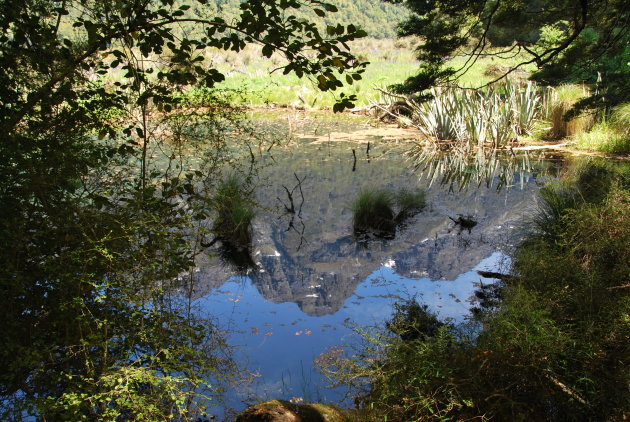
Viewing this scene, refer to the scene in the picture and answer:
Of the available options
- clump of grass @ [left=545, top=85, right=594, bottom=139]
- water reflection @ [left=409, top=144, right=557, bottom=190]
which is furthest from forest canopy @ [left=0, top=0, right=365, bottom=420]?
clump of grass @ [left=545, top=85, right=594, bottom=139]

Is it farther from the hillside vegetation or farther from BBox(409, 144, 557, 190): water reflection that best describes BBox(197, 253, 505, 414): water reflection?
the hillside vegetation

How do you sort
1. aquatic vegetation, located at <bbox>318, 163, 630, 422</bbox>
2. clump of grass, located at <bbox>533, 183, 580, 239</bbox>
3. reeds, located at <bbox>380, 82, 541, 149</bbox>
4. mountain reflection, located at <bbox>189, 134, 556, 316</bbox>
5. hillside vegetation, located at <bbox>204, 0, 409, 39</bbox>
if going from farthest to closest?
hillside vegetation, located at <bbox>204, 0, 409, 39</bbox>, reeds, located at <bbox>380, 82, 541, 149</bbox>, mountain reflection, located at <bbox>189, 134, 556, 316</bbox>, clump of grass, located at <bbox>533, 183, 580, 239</bbox>, aquatic vegetation, located at <bbox>318, 163, 630, 422</bbox>

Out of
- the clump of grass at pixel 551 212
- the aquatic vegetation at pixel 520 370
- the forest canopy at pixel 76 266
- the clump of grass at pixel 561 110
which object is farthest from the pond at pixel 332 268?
the clump of grass at pixel 561 110

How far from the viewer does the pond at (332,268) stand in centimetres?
369

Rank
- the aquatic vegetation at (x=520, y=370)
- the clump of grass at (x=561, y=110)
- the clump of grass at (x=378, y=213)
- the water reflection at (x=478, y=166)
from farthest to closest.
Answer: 1. the clump of grass at (x=561, y=110)
2. the water reflection at (x=478, y=166)
3. the clump of grass at (x=378, y=213)
4. the aquatic vegetation at (x=520, y=370)

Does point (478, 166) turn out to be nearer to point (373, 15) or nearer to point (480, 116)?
point (480, 116)

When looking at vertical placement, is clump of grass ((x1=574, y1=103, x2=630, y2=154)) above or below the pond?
above

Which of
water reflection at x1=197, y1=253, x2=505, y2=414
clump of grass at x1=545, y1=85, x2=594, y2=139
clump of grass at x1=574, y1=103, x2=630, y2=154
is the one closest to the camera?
water reflection at x1=197, y1=253, x2=505, y2=414

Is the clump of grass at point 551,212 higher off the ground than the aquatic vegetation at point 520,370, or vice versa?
the clump of grass at point 551,212

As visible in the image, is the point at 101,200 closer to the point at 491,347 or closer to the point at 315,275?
the point at 491,347

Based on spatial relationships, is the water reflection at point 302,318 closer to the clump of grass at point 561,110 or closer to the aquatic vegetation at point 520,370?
the aquatic vegetation at point 520,370

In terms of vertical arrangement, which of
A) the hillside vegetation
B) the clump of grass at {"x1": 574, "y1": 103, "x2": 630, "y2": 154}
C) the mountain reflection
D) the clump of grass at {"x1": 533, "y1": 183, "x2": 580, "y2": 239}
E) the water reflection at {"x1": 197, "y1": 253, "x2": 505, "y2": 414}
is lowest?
the water reflection at {"x1": 197, "y1": 253, "x2": 505, "y2": 414}

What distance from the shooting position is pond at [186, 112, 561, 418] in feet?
12.1

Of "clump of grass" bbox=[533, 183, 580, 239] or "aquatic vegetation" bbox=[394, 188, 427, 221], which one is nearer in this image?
"clump of grass" bbox=[533, 183, 580, 239]
